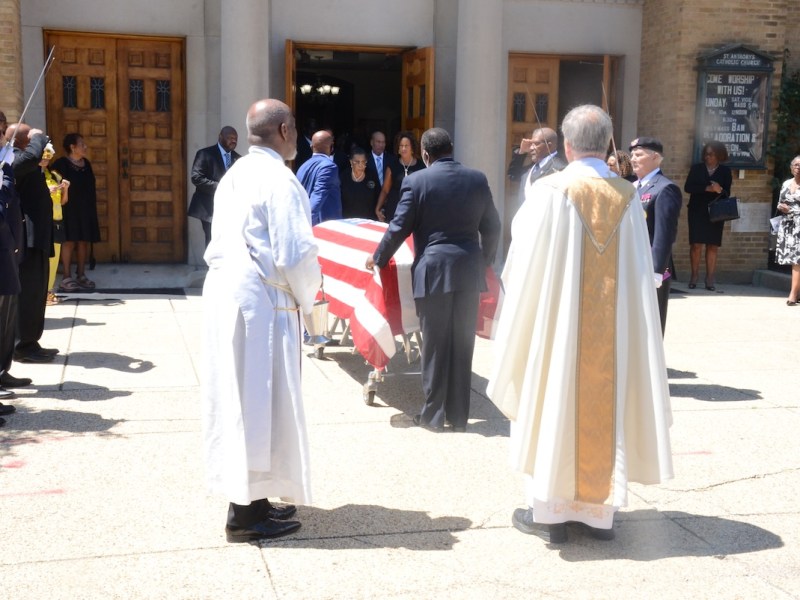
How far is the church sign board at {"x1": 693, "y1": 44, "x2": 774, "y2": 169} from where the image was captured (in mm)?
13836

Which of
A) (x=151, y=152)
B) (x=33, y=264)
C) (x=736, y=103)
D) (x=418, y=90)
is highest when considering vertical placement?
(x=418, y=90)

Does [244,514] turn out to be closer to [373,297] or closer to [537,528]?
[537,528]

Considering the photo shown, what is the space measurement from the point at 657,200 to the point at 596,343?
2.96 meters

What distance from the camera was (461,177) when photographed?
21.3ft

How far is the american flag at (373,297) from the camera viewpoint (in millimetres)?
6984

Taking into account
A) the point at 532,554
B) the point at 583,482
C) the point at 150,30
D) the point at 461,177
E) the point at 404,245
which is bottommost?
the point at 532,554

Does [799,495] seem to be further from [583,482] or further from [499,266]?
[499,266]

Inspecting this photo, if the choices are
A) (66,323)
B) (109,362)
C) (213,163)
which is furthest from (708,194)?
(109,362)

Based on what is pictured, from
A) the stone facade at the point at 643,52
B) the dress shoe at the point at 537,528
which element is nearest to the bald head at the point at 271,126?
the dress shoe at the point at 537,528

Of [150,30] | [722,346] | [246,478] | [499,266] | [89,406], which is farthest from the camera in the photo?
[499,266]

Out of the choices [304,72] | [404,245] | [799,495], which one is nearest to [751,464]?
[799,495]

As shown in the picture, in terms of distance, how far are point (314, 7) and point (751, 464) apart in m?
9.47

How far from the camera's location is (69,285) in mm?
11922

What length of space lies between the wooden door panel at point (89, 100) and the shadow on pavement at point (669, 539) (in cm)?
999
